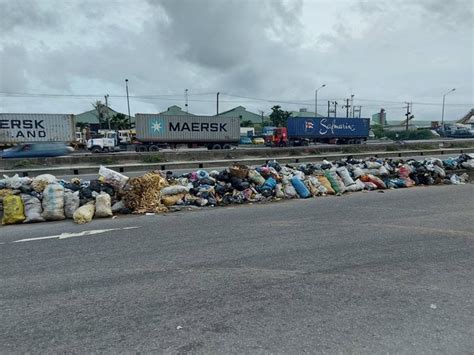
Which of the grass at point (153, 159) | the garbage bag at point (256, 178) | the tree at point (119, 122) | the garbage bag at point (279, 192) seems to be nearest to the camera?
the garbage bag at point (279, 192)

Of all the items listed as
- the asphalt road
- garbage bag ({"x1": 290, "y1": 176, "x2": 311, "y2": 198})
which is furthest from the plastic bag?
garbage bag ({"x1": 290, "y1": 176, "x2": 311, "y2": 198})

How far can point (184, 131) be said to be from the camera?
3634cm

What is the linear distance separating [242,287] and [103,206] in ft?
16.1

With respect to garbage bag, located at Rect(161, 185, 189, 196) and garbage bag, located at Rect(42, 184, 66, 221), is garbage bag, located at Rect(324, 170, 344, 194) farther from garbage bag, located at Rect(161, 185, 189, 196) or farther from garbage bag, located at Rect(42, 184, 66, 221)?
garbage bag, located at Rect(42, 184, 66, 221)

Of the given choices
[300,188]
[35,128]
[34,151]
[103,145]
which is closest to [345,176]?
[300,188]

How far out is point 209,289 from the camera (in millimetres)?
3668

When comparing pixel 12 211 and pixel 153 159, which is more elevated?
pixel 153 159

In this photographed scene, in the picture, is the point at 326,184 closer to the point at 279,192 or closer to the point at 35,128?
the point at 279,192

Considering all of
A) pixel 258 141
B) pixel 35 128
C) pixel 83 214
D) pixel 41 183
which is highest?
pixel 35 128

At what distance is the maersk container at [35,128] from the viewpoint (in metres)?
33.5

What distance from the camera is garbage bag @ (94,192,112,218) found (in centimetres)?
738

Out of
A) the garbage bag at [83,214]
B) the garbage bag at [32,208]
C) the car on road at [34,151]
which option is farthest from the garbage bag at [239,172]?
the car on road at [34,151]

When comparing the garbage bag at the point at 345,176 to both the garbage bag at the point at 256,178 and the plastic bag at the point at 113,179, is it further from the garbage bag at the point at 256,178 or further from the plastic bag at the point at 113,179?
the plastic bag at the point at 113,179

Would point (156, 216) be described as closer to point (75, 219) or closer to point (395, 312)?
point (75, 219)
